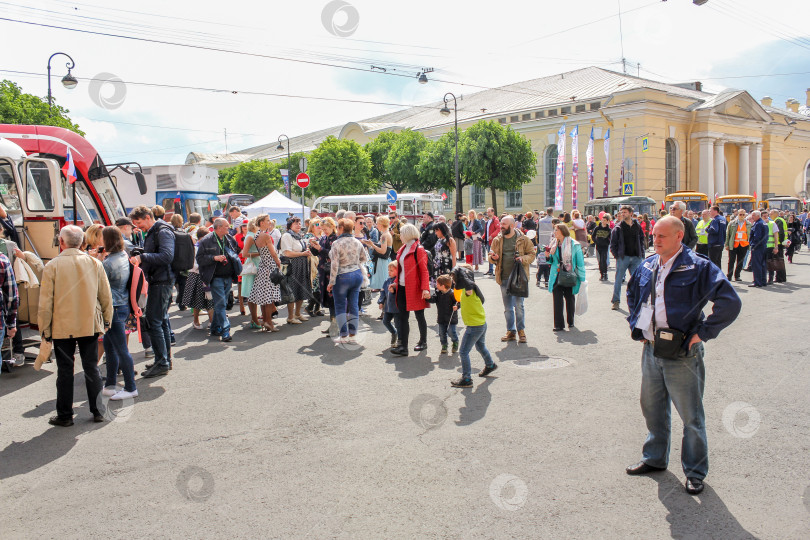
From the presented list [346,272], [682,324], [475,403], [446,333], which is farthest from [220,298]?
[682,324]

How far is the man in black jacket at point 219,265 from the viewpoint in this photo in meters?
8.63

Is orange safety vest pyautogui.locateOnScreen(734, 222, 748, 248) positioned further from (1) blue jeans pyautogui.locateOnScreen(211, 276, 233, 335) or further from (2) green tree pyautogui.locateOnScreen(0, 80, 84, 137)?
(2) green tree pyautogui.locateOnScreen(0, 80, 84, 137)

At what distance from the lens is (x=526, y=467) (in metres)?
4.27

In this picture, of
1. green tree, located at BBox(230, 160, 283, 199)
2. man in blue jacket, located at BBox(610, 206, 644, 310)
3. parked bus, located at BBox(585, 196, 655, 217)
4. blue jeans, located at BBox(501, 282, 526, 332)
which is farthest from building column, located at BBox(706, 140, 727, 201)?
blue jeans, located at BBox(501, 282, 526, 332)

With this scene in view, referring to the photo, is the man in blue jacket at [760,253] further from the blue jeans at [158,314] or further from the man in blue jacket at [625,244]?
the blue jeans at [158,314]

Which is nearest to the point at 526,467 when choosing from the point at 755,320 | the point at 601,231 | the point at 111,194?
the point at 755,320

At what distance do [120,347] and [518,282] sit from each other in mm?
5059

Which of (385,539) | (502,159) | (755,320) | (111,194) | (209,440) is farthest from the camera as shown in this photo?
(502,159)

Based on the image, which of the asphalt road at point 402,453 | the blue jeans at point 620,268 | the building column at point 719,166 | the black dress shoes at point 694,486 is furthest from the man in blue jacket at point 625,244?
the building column at point 719,166

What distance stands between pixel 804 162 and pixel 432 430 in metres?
68.0

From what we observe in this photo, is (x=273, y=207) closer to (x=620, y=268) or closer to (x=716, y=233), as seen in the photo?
(x=716, y=233)

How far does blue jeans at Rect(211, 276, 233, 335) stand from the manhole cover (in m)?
4.38

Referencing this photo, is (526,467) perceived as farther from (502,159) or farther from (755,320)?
(502,159)

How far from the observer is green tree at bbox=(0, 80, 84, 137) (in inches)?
868
